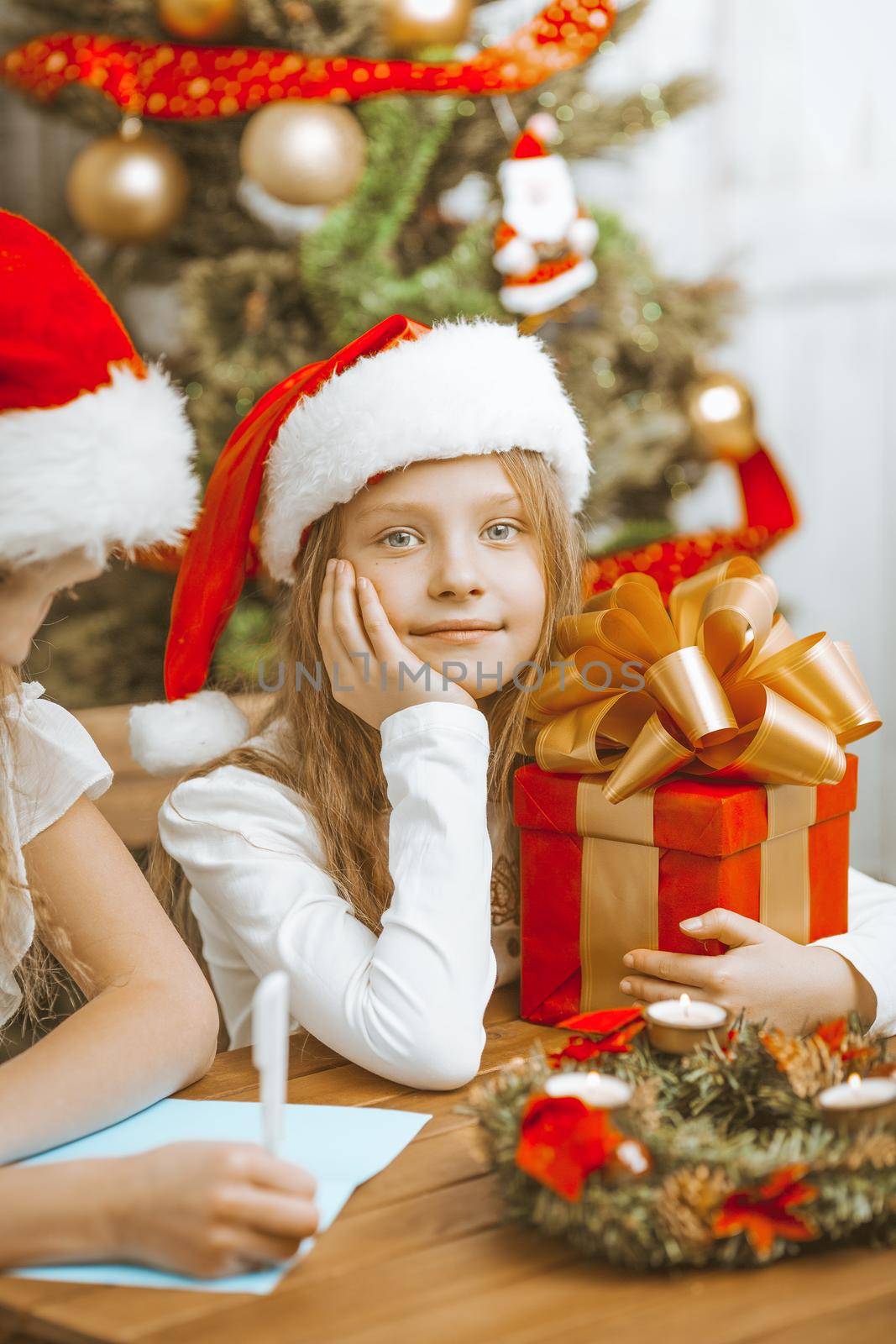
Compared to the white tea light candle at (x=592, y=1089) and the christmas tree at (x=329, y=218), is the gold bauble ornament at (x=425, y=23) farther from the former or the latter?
the white tea light candle at (x=592, y=1089)

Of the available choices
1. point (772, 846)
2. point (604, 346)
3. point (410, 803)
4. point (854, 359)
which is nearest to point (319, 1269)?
point (410, 803)

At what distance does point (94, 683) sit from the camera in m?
2.44

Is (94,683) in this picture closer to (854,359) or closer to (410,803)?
(410,803)

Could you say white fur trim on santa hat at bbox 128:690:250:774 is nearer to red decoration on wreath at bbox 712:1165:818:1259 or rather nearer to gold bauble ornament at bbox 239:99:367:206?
red decoration on wreath at bbox 712:1165:818:1259

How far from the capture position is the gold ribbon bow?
1082mm

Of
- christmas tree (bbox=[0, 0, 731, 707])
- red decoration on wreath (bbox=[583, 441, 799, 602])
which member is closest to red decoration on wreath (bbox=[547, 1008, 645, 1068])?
christmas tree (bbox=[0, 0, 731, 707])

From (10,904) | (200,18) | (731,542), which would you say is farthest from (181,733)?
(200,18)

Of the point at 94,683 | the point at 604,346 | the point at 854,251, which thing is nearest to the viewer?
the point at 604,346

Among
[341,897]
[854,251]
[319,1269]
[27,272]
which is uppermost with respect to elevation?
[854,251]

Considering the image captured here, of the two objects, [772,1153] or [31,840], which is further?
[31,840]

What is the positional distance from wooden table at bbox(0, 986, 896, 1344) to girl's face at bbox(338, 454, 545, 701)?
52 cm

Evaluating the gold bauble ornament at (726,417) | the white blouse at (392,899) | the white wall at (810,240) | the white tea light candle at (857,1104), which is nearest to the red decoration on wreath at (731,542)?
the gold bauble ornament at (726,417)

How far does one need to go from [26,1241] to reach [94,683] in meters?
1.77

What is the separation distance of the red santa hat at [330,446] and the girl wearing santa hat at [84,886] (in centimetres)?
20
